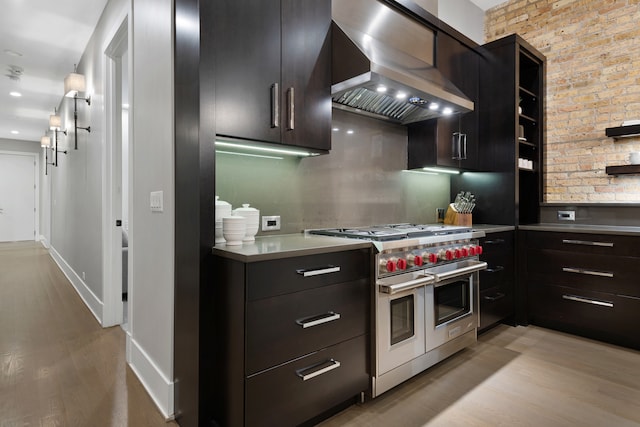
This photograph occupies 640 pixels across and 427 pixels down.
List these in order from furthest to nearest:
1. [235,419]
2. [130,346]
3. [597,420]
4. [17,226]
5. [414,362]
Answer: [17,226] → [130,346] → [414,362] → [597,420] → [235,419]

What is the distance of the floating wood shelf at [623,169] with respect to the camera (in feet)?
9.78

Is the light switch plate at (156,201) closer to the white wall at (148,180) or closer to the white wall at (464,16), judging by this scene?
the white wall at (148,180)

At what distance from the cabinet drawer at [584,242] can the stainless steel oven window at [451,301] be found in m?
1.10

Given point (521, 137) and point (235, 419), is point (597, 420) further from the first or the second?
point (521, 137)

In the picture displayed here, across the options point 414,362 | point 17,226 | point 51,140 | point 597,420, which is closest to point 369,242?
point 414,362

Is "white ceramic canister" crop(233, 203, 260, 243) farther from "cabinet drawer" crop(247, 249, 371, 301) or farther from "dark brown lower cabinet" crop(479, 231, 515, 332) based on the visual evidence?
"dark brown lower cabinet" crop(479, 231, 515, 332)

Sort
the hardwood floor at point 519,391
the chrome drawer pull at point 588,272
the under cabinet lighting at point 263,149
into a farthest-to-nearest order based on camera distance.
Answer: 1. the chrome drawer pull at point 588,272
2. the under cabinet lighting at point 263,149
3. the hardwood floor at point 519,391

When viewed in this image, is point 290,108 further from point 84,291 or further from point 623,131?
point 84,291

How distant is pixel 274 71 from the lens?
1.81 m

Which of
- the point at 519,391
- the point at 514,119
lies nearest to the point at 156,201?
the point at 519,391

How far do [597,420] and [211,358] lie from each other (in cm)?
198

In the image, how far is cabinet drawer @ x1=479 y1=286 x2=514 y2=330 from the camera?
2.85 meters

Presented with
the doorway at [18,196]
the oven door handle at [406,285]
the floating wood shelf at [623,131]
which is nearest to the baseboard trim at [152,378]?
the oven door handle at [406,285]

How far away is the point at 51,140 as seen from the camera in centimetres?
675
